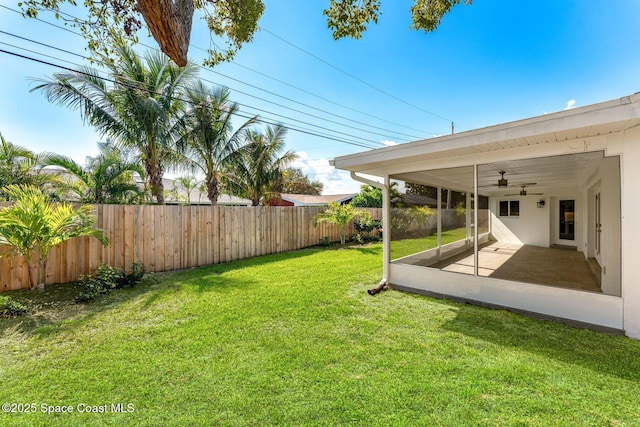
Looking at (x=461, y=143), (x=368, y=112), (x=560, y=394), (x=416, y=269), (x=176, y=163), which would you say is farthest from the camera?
(x=368, y=112)

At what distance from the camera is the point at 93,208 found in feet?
18.3

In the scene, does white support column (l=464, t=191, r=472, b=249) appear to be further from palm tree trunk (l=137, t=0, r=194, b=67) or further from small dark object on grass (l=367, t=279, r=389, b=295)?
palm tree trunk (l=137, t=0, r=194, b=67)

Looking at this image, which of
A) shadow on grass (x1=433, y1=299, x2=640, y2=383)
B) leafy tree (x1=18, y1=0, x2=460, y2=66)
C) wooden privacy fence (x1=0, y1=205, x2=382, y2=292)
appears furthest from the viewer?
wooden privacy fence (x1=0, y1=205, x2=382, y2=292)

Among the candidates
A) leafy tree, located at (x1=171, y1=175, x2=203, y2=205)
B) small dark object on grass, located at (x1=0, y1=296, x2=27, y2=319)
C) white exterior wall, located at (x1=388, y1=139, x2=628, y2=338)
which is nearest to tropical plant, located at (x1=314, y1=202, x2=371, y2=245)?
white exterior wall, located at (x1=388, y1=139, x2=628, y2=338)

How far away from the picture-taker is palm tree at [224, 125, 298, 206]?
11812mm

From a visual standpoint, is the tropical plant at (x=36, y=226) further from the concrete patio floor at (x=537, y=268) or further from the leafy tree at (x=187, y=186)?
the leafy tree at (x=187, y=186)

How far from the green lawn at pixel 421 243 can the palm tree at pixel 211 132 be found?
311 inches

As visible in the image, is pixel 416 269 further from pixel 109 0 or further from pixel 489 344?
pixel 109 0

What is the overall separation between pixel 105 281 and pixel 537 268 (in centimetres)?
866

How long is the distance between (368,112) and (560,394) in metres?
14.6

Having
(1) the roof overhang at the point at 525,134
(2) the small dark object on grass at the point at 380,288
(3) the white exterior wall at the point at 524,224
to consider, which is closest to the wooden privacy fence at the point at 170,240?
(1) the roof overhang at the point at 525,134

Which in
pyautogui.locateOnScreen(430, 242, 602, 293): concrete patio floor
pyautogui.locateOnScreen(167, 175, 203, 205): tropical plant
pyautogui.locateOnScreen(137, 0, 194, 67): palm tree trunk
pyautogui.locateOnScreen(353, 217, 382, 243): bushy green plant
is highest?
pyautogui.locateOnScreen(137, 0, 194, 67): palm tree trunk

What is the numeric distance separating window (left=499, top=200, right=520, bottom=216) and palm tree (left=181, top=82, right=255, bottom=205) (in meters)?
10.8

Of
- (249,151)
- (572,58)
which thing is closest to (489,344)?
(249,151)
